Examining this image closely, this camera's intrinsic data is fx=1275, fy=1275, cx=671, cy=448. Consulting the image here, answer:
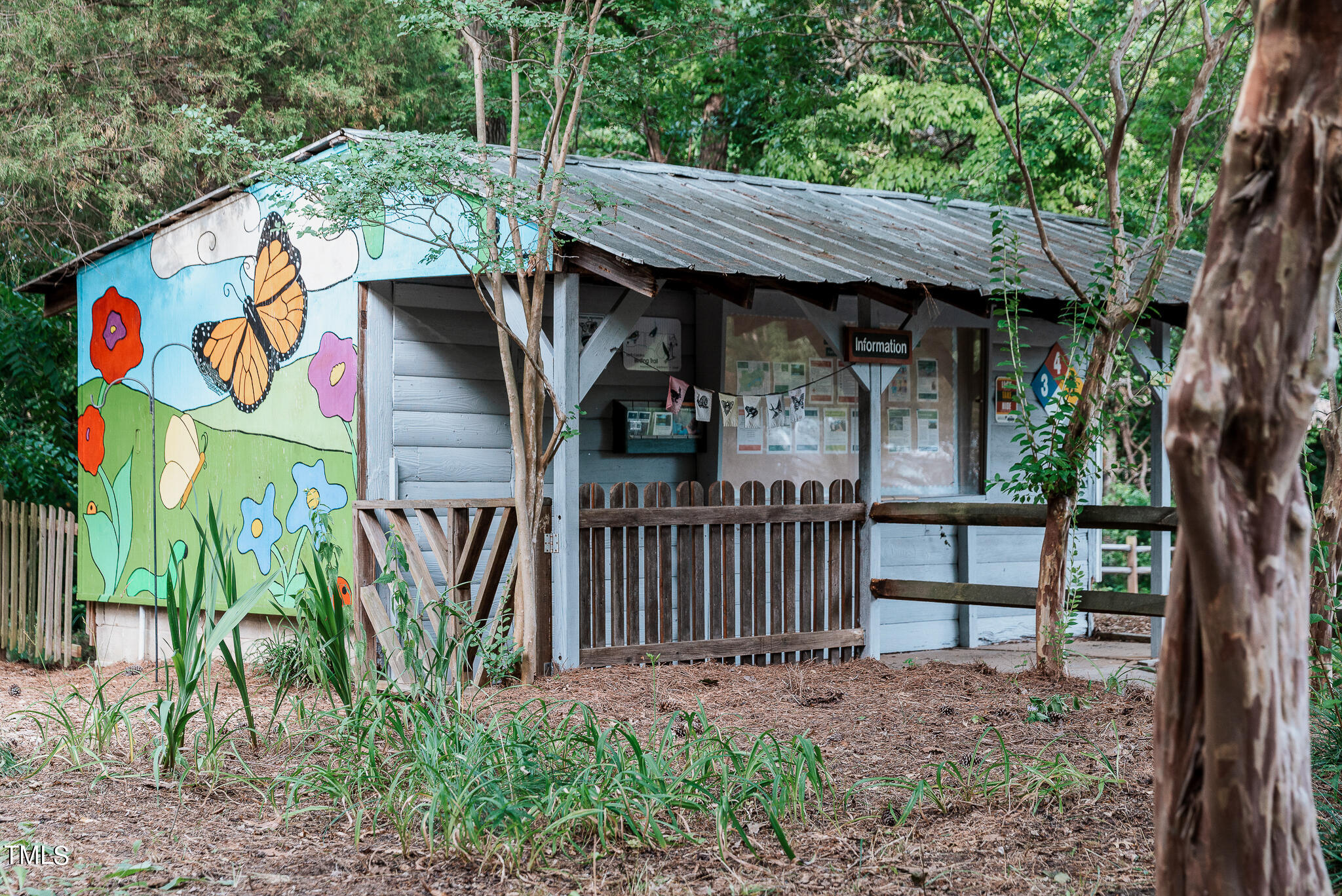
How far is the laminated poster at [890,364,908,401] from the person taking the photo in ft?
32.1

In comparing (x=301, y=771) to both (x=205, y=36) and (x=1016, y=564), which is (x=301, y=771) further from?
(x=205, y=36)

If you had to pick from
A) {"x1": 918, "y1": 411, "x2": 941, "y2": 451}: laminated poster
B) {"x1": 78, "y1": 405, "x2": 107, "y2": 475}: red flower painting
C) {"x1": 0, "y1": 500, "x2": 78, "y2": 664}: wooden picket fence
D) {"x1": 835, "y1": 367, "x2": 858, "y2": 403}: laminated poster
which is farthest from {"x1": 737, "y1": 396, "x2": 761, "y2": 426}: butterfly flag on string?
{"x1": 0, "y1": 500, "x2": 78, "y2": 664}: wooden picket fence

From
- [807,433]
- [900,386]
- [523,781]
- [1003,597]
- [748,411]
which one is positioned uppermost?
[900,386]

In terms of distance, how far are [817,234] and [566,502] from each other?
8.93 feet

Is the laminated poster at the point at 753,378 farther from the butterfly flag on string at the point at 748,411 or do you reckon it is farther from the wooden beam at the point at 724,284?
the wooden beam at the point at 724,284

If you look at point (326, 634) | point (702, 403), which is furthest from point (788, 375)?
point (326, 634)

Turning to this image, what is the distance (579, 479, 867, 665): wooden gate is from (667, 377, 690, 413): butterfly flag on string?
2.40 feet

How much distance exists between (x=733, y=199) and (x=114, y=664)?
5.89m

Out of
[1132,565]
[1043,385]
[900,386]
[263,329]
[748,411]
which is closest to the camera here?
[263,329]

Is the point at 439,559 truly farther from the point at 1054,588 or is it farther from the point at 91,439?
the point at 91,439

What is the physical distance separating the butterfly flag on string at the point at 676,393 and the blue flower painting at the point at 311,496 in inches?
87.1

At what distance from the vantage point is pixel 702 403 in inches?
345

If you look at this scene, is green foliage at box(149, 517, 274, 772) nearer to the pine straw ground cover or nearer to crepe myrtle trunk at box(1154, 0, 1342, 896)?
the pine straw ground cover

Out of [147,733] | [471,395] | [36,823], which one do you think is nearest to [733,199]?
[471,395]
